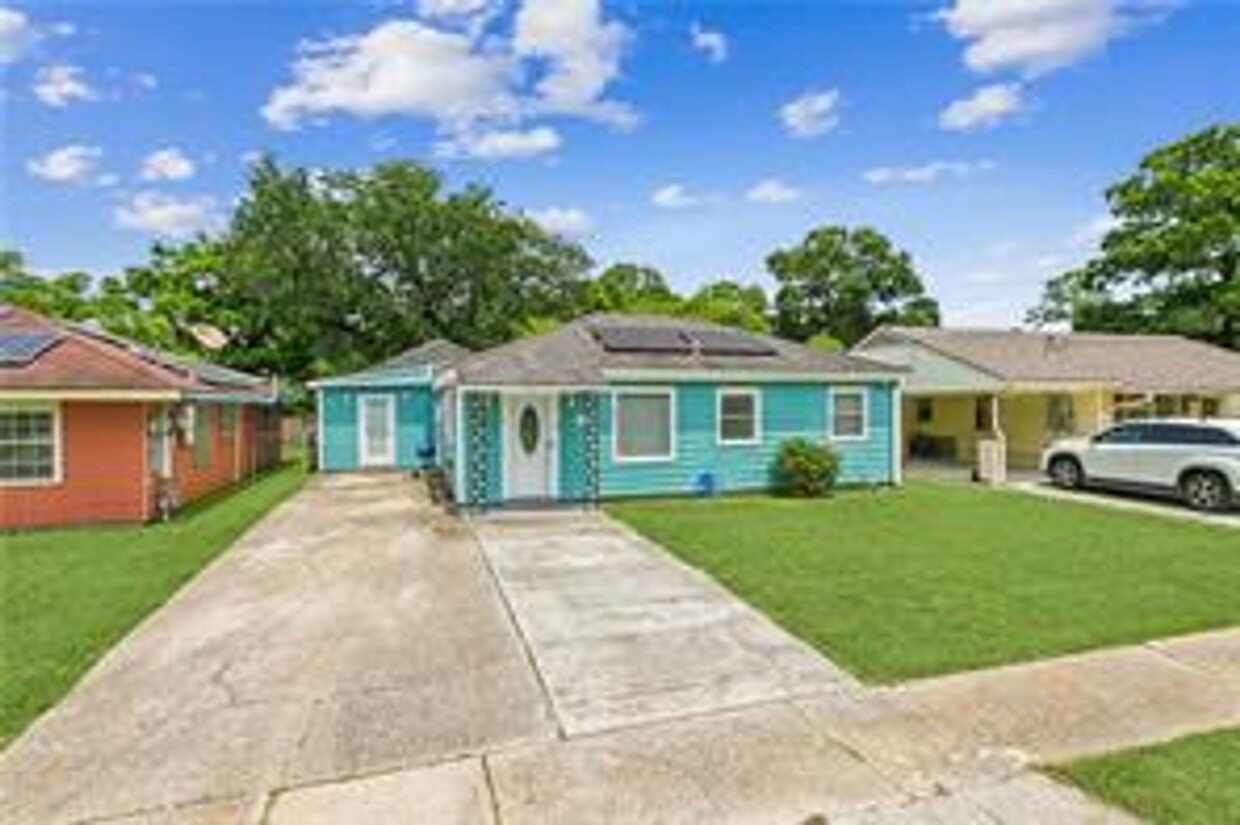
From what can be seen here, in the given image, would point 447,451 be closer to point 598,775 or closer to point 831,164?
point 831,164

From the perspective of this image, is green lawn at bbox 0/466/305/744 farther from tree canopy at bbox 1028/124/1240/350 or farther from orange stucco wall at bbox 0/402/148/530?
→ tree canopy at bbox 1028/124/1240/350

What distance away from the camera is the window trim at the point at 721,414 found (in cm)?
1528

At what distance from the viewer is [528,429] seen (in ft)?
46.7

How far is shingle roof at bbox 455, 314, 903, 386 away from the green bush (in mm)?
1588

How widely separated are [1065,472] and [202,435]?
1843 centimetres

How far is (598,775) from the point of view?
430cm

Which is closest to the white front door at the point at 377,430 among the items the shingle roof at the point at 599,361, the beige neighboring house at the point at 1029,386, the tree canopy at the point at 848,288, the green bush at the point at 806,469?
the shingle roof at the point at 599,361

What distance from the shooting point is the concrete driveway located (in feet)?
14.1

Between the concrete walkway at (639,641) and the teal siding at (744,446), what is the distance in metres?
4.25

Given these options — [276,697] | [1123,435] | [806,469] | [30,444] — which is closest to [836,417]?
[806,469]

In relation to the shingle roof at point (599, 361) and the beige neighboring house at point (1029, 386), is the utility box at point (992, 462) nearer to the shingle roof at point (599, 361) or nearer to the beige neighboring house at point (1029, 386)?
the beige neighboring house at point (1029, 386)

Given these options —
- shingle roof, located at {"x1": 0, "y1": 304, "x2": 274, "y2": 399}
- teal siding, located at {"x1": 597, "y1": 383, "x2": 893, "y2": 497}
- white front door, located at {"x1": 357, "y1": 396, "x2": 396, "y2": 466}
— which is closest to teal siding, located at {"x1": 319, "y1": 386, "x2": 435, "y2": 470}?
white front door, located at {"x1": 357, "y1": 396, "x2": 396, "y2": 466}

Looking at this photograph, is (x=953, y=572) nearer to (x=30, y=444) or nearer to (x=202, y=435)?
(x=30, y=444)

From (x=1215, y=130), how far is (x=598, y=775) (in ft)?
144
